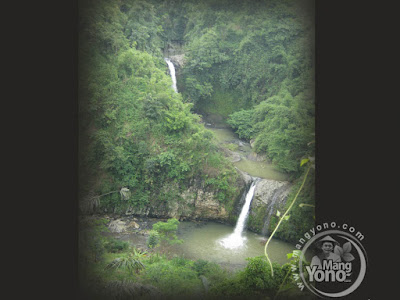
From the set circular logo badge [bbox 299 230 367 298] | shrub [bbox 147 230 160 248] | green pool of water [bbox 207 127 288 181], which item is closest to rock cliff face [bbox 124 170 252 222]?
green pool of water [bbox 207 127 288 181]

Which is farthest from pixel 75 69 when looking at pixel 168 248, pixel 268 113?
pixel 268 113

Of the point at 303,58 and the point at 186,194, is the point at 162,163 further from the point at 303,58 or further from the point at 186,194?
the point at 303,58

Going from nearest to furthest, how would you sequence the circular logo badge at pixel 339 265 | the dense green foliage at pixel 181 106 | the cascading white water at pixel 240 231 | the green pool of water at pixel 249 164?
the circular logo badge at pixel 339 265
the dense green foliage at pixel 181 106
the cascading white water at pixel 240 231
the green pool of water at pixel 249 164

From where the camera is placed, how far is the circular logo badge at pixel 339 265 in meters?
1.58

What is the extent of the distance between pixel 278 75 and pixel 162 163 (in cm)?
756

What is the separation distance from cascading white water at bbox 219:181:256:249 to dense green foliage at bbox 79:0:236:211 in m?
0.61

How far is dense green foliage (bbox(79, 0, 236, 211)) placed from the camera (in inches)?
424

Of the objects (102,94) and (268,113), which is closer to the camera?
(102,94)

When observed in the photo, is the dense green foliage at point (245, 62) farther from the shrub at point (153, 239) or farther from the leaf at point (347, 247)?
the leaf at point (347, 247)

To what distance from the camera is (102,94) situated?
11406 millimetres

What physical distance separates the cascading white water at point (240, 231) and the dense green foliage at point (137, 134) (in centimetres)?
61

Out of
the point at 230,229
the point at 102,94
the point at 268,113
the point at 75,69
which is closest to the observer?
the point at 75,69

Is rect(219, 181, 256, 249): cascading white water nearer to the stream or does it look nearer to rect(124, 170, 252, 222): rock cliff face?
the stream

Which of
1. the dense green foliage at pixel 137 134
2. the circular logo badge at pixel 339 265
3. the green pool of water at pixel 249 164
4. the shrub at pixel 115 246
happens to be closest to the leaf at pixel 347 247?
the circular logo badge at pixel 339 265
